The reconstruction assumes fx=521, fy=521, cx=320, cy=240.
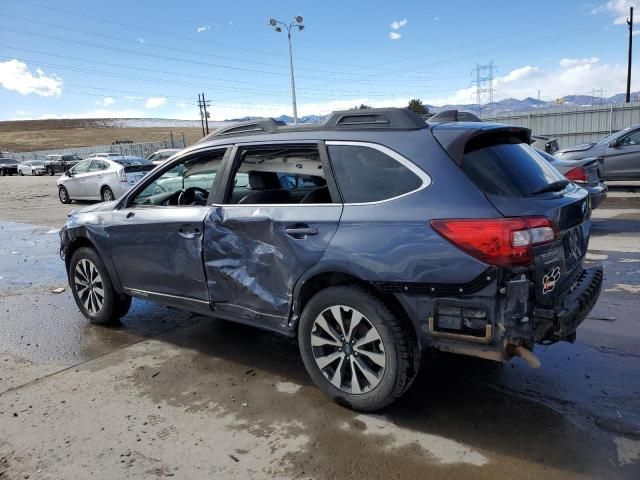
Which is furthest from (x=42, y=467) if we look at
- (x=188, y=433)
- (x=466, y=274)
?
(x=466, y=274)

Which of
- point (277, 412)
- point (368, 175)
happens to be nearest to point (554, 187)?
point (368, 175)

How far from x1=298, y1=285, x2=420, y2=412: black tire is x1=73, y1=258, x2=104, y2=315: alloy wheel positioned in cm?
263

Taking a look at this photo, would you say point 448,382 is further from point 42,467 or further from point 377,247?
point 42,467

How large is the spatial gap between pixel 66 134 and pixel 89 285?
5329 inches

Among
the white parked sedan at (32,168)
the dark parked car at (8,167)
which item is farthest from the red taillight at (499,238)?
the dark parked car at (8,167)

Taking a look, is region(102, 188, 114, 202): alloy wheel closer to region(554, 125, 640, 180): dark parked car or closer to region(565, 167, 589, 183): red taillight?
region(554, 125, 640, 180): dark parked car

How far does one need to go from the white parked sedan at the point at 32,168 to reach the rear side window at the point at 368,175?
49325mm

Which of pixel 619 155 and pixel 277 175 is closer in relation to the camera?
pixel 277 175

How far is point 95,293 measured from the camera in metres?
5.07

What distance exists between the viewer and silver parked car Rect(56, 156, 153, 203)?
643 inches

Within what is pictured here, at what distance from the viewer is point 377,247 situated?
3010 millimetres

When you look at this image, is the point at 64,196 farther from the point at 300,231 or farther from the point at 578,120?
the point at 578,120

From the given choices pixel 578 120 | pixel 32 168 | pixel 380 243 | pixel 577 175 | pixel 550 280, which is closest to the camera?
pixel 550 280

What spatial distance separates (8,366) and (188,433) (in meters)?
2.13
